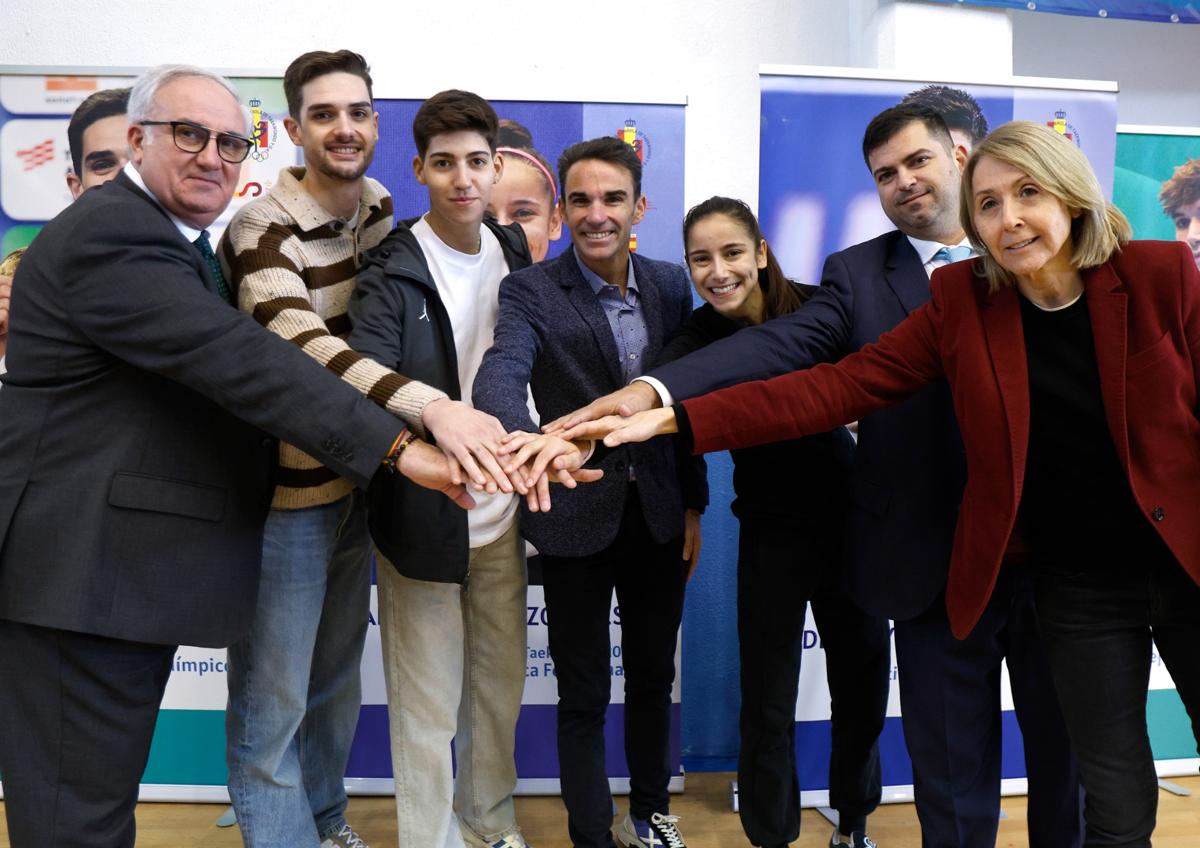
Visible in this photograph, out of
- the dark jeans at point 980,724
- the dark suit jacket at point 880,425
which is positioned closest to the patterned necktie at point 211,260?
the dark suit jacket at point 880,425

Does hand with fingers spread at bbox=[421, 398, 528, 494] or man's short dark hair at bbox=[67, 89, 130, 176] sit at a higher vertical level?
man's short dark hair at bbox=[67, 89, 130, 176]

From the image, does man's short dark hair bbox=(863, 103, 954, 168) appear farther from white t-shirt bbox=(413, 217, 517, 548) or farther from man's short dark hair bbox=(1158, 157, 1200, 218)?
man's short dark hair bbox=(1158, 157, 1200, 218)

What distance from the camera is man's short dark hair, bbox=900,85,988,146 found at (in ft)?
9.77

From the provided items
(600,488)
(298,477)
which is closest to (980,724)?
(600,488)

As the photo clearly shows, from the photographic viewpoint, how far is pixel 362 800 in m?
3.26

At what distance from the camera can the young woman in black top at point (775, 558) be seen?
2.41 meters

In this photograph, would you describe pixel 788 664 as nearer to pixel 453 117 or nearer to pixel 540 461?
pixel 540 461

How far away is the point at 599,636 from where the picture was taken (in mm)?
2514

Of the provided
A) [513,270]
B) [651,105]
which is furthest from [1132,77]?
[513,270]

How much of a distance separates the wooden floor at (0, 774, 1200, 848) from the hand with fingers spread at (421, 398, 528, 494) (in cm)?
154

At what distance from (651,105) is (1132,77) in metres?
2.60

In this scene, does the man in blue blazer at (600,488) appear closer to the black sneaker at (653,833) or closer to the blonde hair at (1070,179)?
the black sneaker at (653,833)

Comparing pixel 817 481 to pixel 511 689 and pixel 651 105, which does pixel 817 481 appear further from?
pixel 651 105

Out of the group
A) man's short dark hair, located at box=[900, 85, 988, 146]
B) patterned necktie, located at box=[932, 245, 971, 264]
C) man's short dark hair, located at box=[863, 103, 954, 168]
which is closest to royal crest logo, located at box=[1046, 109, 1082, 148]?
man's short dark hair, located at box=[900, 85, 988, 146]
